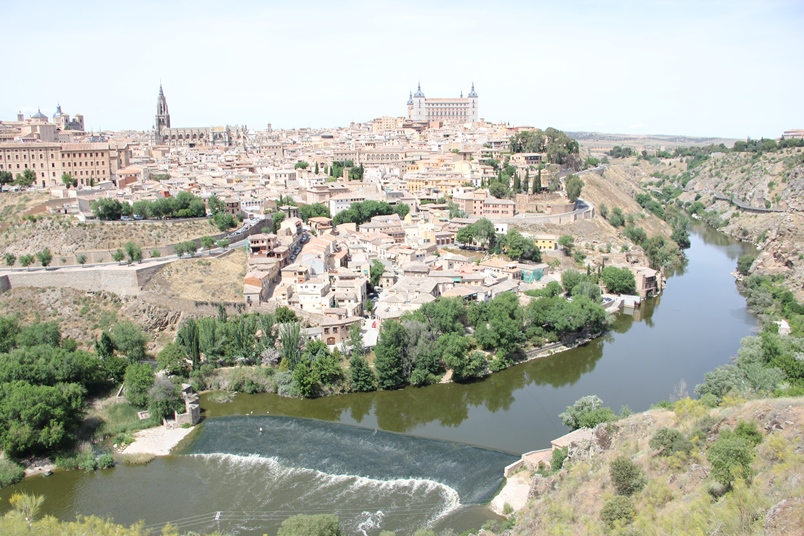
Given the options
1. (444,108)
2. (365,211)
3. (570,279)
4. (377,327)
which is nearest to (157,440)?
(377,327)

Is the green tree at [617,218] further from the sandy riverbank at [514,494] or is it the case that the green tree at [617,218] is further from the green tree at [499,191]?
the sandy riverbank at [514,494]

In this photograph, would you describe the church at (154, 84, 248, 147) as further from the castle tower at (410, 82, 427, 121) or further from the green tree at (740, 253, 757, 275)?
the green tree at (740, 253, 757, 275)

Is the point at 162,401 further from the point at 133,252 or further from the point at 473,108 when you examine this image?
the point at 473,108

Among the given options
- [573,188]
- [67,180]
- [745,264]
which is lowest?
[745,264]

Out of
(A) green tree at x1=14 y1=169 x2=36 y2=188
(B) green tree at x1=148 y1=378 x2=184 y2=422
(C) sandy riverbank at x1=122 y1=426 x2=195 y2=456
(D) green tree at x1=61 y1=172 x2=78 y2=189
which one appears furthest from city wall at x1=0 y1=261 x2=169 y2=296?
(A) green tree at x1=14 y1=169 x2=36 y2=188

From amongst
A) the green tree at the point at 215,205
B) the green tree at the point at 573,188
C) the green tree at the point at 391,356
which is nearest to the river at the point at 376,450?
the green tree at the point at 391,356

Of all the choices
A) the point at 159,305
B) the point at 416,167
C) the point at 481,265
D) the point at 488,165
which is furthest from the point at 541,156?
the point at 159,305
